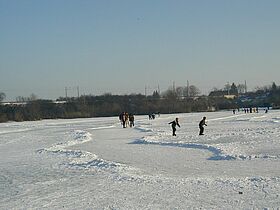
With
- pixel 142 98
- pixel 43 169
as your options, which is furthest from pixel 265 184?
pixel 142 98

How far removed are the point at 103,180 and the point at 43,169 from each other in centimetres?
329

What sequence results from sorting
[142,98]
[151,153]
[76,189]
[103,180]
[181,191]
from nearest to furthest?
1. [181,191]
2. [76,189]
3. [103,180]
4. [151,153]
5. [142,98]

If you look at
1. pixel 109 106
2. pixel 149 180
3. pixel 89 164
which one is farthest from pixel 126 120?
pixel 109 106

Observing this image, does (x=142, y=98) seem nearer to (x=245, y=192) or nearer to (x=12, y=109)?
(x=12, y=109)

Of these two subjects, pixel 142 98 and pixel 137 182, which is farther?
pixel 142 98

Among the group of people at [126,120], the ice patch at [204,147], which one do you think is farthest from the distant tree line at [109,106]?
the ice patch at [204,147]

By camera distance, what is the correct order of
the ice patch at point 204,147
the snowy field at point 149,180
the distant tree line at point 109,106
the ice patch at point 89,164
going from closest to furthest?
the snowy field at point 149,180
the ice patch at point 89,164
the ice patch at point 204,147
the distant tree line at point 109,106

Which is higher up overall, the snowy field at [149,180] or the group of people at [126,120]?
the group of people at [126,120]

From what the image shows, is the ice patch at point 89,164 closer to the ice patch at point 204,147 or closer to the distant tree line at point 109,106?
the ice patch at point 204,147

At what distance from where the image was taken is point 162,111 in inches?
4729

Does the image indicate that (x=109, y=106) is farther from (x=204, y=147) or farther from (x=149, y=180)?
(x=149, y=180)

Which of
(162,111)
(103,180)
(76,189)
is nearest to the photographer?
(76,189)

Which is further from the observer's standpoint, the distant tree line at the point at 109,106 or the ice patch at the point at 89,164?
the distant tree line at the point at 109,106

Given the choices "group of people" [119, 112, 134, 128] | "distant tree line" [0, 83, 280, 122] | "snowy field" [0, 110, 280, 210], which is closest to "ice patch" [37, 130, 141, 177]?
"snowy field" [0, 110, 280, 210]
